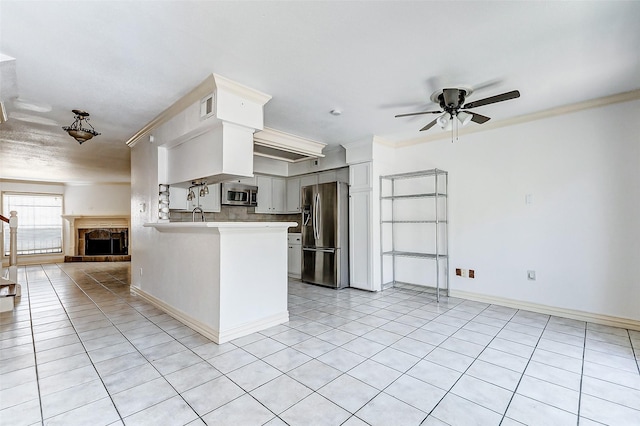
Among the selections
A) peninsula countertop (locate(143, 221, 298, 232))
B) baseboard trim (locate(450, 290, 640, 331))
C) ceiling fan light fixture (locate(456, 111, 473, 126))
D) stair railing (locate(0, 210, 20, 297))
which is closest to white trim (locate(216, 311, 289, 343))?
peninsula countertop (locate(143, 221, 298, 232))

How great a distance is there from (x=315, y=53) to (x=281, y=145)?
2.23m

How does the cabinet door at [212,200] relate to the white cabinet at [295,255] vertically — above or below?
above

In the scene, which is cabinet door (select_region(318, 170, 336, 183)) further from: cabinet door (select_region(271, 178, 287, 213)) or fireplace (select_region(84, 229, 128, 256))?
fireplace (select_region(84, 229, 128, 256))

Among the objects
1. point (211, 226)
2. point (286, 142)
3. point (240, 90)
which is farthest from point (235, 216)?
point (240, 90)

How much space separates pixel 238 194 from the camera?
565 cm

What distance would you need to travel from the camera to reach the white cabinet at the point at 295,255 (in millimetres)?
5727

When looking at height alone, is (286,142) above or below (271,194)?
above

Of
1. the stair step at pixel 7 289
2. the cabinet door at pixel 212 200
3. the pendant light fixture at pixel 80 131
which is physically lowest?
the stair step at pixel 7 289

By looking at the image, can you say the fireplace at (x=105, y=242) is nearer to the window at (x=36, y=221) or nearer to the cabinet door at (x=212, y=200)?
the window at (x=36, y=221)

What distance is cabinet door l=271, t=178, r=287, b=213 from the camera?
618 centimetres

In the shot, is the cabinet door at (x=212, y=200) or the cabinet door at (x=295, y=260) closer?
the cabinet door at (x=212, y=200)

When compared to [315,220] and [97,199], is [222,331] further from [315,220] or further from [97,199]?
[97,199]

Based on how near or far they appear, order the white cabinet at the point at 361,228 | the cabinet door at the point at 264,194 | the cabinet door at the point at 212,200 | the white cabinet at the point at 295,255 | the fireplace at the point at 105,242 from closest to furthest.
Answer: the white cabinet at the point at 361,228 → the cabinet door at the point at 212,200 → the white cabinet at the point at 295,255 → the cabinet door at the point at 264,194 → the fireplace at the point at 105,242

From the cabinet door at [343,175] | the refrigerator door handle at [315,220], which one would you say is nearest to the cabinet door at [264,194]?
the refrigerator door handle at [315,220]
